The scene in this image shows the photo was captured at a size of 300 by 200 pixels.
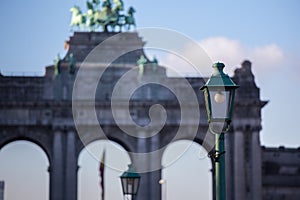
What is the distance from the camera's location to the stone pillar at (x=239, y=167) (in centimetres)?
9769

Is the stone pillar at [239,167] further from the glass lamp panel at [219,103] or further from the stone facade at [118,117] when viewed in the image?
the glass lamp panel at [219,103]

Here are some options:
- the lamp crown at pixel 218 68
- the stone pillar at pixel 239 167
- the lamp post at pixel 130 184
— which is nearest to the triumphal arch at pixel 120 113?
the stone pillar at pixel 239 167

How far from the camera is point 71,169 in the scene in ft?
319

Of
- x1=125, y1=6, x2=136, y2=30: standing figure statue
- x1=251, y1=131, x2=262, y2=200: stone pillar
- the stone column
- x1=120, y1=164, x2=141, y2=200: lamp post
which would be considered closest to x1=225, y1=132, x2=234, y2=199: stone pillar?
x1=251, y1=131, x2=262, y2=200: stone pillar

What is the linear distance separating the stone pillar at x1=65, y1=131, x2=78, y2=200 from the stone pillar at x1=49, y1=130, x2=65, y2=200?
522 mm

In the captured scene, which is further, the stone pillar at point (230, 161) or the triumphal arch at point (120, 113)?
the stone pillar at point (230, 161)

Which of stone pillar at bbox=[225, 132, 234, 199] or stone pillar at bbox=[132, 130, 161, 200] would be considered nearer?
stone pillar at bbox=[132, 130, 161, 200]

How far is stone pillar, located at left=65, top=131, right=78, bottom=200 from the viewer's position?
9688 cm

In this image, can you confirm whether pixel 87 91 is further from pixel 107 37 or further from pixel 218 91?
pixel 218 91

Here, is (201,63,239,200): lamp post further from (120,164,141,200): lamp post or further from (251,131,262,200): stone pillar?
(251,131,262,200): stone pillar

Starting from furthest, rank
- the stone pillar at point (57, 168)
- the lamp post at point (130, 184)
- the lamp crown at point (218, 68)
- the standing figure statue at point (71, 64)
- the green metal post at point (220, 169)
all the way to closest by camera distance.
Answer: the standing figure statue at point (71, 64) → the stone pillar at point (57, 168) → the lamp post at point (130, 184) → the lamp crown at point (218, 68) → the green metal post at point (220, 169)

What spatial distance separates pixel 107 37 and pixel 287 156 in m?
19.4

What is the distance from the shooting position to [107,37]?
329 ft

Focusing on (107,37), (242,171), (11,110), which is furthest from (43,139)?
(242,171)
